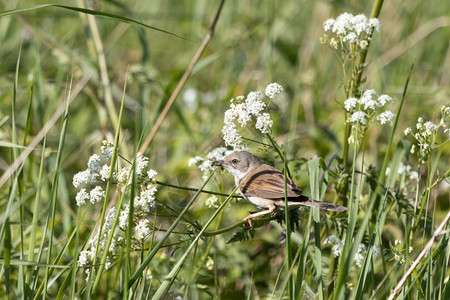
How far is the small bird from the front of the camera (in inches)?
112

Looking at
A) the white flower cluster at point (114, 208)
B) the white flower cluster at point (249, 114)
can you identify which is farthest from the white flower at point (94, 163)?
the white flower cluster at point (249, 114)

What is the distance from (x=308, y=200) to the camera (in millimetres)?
2797

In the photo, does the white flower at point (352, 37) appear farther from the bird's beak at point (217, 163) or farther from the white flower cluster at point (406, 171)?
the bird's beak at point (217, 163)

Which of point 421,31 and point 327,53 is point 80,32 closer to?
point 327,53

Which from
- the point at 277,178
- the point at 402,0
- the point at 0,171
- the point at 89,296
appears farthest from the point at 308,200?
the point at 402,0

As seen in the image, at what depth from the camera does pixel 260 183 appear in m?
3.10

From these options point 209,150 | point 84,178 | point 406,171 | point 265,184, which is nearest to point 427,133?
point 406,171

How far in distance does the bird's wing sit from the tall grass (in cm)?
8

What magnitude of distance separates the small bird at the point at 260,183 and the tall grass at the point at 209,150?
82 mm

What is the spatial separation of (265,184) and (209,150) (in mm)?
649

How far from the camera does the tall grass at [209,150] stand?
250 centimetres

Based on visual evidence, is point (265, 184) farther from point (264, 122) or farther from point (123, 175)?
point (123, 175)

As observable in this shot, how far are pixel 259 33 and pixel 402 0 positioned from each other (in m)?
1.48

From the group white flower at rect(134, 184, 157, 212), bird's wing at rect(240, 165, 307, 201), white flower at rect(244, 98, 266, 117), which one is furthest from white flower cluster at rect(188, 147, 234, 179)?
white flower at rect(134, 184, 157, 212)
